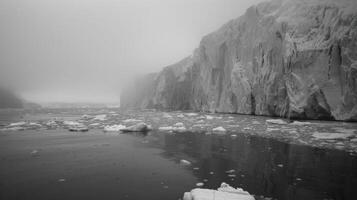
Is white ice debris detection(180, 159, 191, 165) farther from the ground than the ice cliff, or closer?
closer

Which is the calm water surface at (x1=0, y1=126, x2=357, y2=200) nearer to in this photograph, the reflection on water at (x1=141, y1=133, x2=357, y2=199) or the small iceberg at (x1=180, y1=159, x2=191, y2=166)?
the reflection on water at (x1=141, y1=133, x2=357, y2=199)

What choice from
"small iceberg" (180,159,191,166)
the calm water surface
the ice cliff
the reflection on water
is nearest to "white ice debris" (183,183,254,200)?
the calm water surface

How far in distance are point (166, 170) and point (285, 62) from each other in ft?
65.6

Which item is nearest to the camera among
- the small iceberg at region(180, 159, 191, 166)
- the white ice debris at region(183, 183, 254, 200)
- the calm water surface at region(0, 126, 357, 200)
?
the white ice debris at region(183, 183, 254, 200)

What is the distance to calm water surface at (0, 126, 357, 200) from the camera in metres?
5.36

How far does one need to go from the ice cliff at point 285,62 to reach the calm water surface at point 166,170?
11.6 metres

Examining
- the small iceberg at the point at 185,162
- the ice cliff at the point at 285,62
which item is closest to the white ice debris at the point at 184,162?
the small iceberg at the point at 185,162

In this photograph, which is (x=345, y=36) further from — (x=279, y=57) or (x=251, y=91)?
(x=251, y=91)

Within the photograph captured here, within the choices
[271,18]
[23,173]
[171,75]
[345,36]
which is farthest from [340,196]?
[171,75]

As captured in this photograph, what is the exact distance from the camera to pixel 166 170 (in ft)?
23.3

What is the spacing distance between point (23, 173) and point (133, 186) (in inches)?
144

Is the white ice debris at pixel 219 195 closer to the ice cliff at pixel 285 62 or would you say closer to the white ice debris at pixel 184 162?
the white ice debris at pixel 184 162

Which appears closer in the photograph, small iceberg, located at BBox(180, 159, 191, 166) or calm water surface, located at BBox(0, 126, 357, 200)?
calm water surface, located at BBox(0, 126, 357, 200)

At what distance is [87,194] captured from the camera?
17.0 feet
